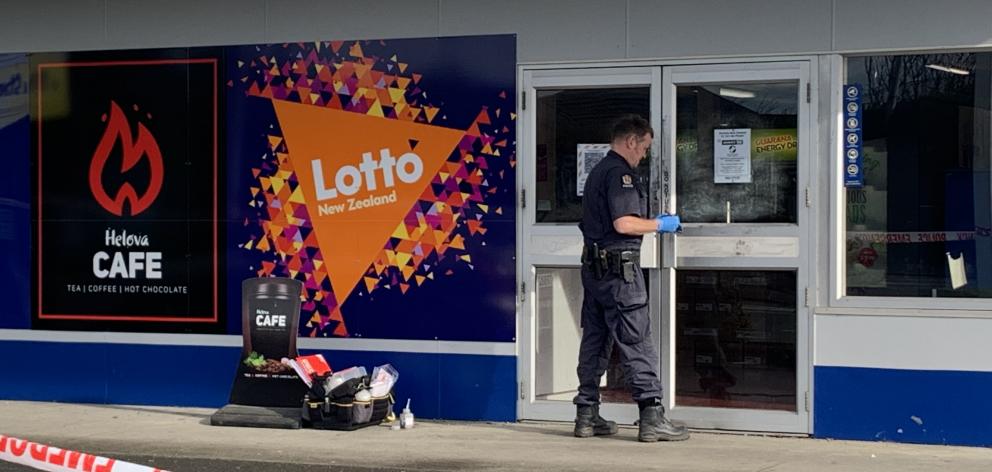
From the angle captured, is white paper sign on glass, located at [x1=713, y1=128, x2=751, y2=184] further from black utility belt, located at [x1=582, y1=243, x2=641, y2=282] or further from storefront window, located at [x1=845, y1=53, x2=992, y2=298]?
black utility belt, located at [x1=582, y1=243, x2=641, y2=282]

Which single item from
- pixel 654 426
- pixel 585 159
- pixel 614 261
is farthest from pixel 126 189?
pixel 654 426

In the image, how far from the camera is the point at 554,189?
853cm

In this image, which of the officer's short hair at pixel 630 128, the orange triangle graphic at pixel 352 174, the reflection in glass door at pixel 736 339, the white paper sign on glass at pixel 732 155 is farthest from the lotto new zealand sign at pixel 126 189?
the white paper sign on glass at pixel 732 155

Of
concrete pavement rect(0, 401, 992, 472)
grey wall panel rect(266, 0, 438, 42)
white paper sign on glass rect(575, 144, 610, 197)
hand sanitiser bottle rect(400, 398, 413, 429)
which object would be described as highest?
grey wall panel rect(266, 0, 438, 42)

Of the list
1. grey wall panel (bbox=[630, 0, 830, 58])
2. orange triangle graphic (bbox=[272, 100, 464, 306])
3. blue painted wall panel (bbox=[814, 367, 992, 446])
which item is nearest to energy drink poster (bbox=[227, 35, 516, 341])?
orange triangle graphic (bbox=[272, 100, 464, 306])

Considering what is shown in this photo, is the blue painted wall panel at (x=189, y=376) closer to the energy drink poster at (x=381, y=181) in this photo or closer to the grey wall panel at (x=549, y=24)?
the energy drink poster at (x=381, y=181)

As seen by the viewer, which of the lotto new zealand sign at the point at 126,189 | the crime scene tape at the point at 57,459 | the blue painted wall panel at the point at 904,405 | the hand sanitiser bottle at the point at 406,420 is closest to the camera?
the crime scene tape at the point at 57,459

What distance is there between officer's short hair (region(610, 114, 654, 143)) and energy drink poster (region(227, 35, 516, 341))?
886mm

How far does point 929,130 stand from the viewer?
25.9 feet

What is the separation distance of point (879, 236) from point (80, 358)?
5.55 m

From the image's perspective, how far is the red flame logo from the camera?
30.2ft

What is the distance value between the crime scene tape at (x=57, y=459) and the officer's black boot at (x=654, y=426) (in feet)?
10.8

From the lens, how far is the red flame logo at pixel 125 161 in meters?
9.20

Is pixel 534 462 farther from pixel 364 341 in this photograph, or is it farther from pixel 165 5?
pixel 165 5
